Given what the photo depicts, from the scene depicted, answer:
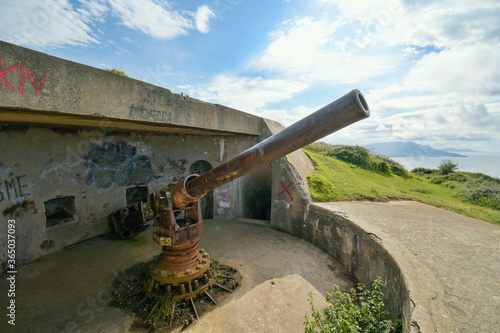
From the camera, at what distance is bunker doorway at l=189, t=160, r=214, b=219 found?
7094 mm

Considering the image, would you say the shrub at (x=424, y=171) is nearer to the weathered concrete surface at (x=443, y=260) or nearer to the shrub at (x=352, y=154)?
the shrub at (x=352, y=154)

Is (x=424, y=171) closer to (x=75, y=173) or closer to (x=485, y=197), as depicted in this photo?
(x=485, y=197)

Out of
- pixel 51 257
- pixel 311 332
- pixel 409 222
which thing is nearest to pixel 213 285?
pixel 311 332

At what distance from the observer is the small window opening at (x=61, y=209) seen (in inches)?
192

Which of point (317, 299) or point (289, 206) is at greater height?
point (289, 206)

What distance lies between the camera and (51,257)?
4301 millimetres

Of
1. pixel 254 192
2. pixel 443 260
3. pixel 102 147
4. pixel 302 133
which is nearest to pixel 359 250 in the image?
pixel 443 260

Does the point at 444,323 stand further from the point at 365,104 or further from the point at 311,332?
the point at 365,104

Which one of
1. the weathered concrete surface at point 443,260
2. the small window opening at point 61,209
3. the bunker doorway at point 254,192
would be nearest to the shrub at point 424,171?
the weathered concrete surface at point 443,260

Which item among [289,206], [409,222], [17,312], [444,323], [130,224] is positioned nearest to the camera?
[444,323]

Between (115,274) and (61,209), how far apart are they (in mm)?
2404

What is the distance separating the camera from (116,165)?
17.8 feet

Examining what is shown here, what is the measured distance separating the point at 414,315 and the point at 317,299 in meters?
1.72

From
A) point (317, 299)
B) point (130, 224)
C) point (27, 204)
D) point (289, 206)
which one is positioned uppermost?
point (27, 204)
